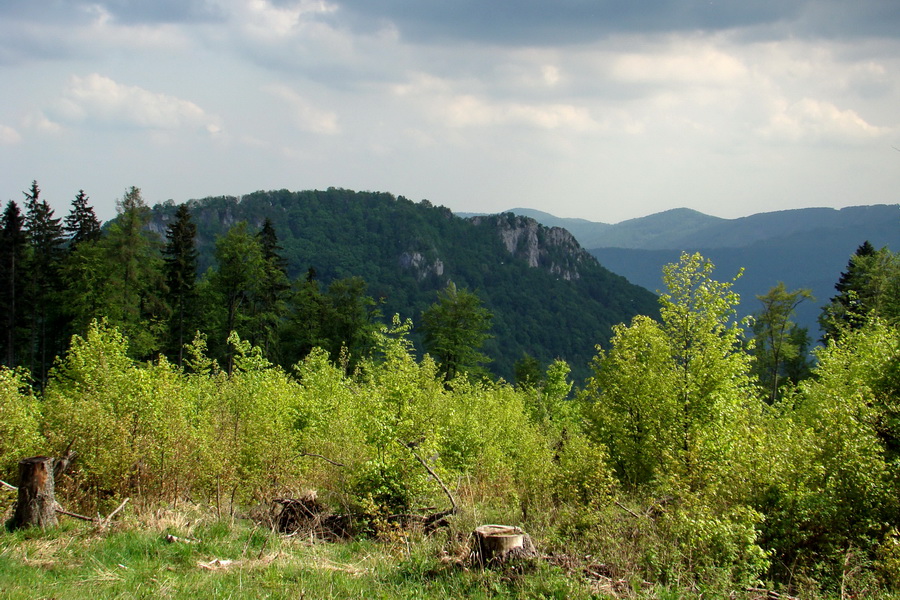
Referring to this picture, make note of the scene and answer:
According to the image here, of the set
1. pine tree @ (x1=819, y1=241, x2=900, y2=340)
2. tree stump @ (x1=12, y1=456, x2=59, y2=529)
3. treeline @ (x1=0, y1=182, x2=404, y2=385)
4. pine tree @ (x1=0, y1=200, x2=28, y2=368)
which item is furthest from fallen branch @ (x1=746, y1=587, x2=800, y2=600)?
pine tree @ (x1=0, y1=200, x2=28, y2=368)

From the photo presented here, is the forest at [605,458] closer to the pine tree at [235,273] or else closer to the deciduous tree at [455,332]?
the pine tree at [235,273]

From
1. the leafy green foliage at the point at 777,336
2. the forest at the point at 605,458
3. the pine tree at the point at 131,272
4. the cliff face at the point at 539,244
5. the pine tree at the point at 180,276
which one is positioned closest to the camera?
the forest at the point at 605,458

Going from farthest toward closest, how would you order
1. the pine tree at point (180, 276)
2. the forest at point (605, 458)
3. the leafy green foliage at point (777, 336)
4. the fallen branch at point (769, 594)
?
the leafy green foliage at point (777, 336) < the pine tree at point (180, 276) < the forest at point (605, 458) < the fallen branch at point (769, 594)

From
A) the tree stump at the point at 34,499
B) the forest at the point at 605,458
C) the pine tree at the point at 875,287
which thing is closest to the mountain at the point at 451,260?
the pine tree at the point at 875,287

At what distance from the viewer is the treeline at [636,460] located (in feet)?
26.4

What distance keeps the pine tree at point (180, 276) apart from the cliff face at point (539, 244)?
130262mm

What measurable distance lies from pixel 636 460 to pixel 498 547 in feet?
24.7

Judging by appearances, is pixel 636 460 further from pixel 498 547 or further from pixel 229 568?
pixel 229 568

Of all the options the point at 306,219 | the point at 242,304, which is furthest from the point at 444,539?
the point at 306,219

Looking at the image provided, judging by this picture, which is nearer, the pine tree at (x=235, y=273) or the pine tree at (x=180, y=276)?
the pine tree at (x=235, y=273)

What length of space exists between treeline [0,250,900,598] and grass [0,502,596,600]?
123 cm

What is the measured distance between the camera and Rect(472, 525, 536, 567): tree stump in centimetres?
702

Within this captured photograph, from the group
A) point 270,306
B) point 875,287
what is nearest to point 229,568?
point 270,306

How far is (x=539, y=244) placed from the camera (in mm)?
182250
